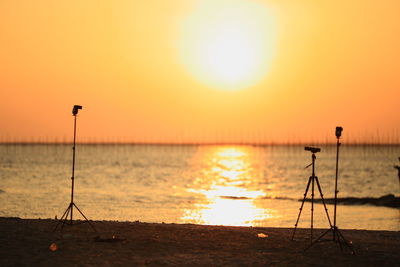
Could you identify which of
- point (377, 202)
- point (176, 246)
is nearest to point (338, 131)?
point (176, 246)

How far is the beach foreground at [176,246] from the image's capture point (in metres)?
8.75

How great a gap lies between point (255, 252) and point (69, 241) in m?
3.55

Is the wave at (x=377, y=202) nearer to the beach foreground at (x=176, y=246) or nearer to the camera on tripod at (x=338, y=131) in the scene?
the beach foreground at (x=176, y=246)

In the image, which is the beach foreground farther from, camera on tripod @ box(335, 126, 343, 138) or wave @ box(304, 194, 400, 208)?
wave @ box(304, 194, 400, 208)

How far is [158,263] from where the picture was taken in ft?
28.1

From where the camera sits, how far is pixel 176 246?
10.1 meters

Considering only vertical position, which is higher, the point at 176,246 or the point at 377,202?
the point at 176,246

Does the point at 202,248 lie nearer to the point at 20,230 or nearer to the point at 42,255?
the point at 42,255

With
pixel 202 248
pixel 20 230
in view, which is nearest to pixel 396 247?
pixel 202 248

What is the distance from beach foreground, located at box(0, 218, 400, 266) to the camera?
8.75m

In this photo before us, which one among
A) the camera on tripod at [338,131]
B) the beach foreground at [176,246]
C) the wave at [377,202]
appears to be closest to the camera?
the beach foreground at [176,246]

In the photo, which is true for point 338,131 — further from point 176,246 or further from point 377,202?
point 377,202

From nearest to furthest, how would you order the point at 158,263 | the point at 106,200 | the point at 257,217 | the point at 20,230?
1. the point at 158,263
2. the point at 20,230
3. the point at 257,217
4. the point at 106,200

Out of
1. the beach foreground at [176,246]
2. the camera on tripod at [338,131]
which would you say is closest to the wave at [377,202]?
the beach foreground at [176,246]
